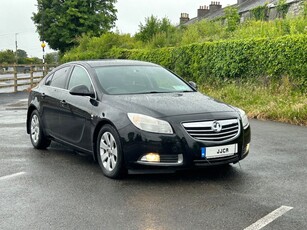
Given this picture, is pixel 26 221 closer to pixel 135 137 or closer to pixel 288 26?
pixel 135 137

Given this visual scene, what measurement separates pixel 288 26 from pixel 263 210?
12984 mm

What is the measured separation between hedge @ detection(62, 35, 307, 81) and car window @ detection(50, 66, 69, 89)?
740cm

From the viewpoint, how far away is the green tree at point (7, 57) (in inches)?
4018

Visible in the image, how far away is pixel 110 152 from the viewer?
19.2 ft

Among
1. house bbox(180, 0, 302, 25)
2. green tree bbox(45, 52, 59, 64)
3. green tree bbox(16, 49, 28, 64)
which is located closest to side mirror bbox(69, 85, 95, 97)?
house bbox(180, 0, 302, 25)

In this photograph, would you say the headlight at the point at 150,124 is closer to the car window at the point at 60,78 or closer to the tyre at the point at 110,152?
the tyre at the point at 110,152

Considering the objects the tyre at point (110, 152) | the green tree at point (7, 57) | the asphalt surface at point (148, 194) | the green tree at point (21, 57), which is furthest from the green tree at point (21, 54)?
the tyre at point (110, 152)

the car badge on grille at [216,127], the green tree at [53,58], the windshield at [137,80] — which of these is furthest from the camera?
the green tree at [53,58]

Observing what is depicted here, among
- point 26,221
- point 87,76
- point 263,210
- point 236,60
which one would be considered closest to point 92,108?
point 87,76

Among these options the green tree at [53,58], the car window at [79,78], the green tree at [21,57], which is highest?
the car window at [79,78]

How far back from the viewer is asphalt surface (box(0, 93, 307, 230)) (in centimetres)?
436

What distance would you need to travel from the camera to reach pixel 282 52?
1327cm

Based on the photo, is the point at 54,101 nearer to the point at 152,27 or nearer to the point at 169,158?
the point at 169,158

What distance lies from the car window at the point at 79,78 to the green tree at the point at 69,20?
43924mm
